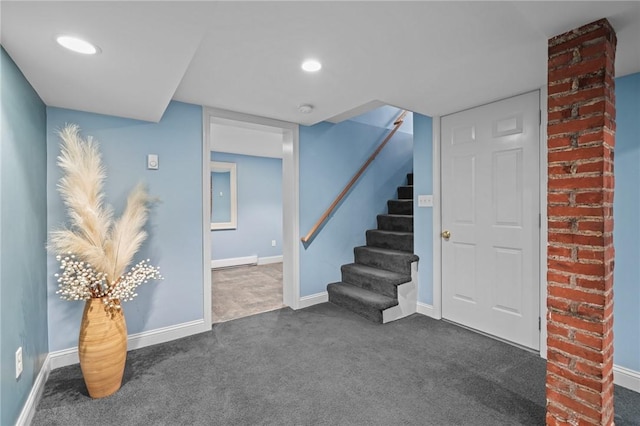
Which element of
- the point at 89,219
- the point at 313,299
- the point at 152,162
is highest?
the point at 152,162

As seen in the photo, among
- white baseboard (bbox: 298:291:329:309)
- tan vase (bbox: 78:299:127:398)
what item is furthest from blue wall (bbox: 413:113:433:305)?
tan vase (bbox: 78:299:127:398)

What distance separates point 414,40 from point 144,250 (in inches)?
97.0

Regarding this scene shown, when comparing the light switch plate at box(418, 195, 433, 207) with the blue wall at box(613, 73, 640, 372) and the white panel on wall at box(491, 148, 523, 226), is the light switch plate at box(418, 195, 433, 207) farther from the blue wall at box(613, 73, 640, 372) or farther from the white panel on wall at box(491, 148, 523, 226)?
the blue wall at box(613, 73, 640, 372)

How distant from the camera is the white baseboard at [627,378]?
1.95m

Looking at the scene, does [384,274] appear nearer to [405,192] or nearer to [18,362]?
[405,192]

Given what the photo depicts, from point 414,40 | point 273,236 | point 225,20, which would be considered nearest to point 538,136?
point 414,40

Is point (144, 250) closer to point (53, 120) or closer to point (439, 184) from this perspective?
point (53, 120)

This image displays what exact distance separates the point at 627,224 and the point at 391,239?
6.69 ft

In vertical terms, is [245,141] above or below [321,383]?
above

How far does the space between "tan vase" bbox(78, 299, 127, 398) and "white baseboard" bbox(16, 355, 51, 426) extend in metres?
0.25

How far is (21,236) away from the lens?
1705 millimetres

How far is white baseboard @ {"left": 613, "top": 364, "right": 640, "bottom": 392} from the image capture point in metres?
1.95

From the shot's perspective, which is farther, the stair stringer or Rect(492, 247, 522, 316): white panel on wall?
the stair stringer

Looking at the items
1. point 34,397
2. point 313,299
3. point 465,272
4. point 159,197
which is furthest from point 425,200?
point 34,397
